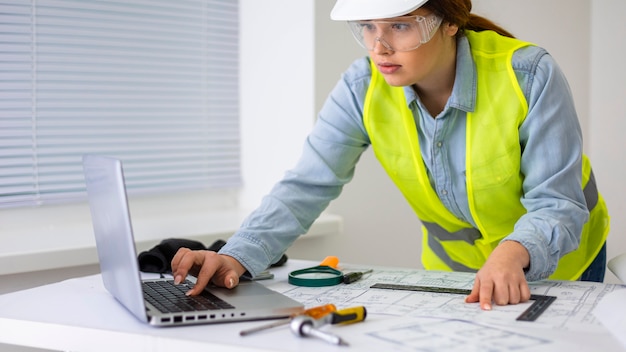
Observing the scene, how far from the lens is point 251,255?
1.60 meters

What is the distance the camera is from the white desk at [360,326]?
1085 millimetres

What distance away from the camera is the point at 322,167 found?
177cm

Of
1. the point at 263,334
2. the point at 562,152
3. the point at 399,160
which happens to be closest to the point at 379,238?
the point at 399,160

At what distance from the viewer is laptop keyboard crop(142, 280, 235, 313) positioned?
1.25 metres

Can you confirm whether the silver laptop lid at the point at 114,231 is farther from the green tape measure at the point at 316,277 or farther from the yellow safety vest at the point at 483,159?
the yellow safety vest at the point at 483,159

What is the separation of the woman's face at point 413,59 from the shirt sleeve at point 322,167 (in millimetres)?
172

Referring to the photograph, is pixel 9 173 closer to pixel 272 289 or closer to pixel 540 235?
pixel 272 289

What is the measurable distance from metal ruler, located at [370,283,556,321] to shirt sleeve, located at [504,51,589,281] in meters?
0.10

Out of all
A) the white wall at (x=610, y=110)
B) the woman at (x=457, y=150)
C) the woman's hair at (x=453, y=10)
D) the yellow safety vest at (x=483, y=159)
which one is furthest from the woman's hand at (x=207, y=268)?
the white wall at (x=610, y=110)

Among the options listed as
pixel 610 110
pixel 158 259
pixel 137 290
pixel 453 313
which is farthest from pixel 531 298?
pixel 610 110

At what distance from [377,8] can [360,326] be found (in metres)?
0.64

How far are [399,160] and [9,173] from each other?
121 centimetres

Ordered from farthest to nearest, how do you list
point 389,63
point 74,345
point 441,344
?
point 389,63 → point 74,345 → point 441,344

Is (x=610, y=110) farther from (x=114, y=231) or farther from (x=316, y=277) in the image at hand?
(x=114, y=231)
